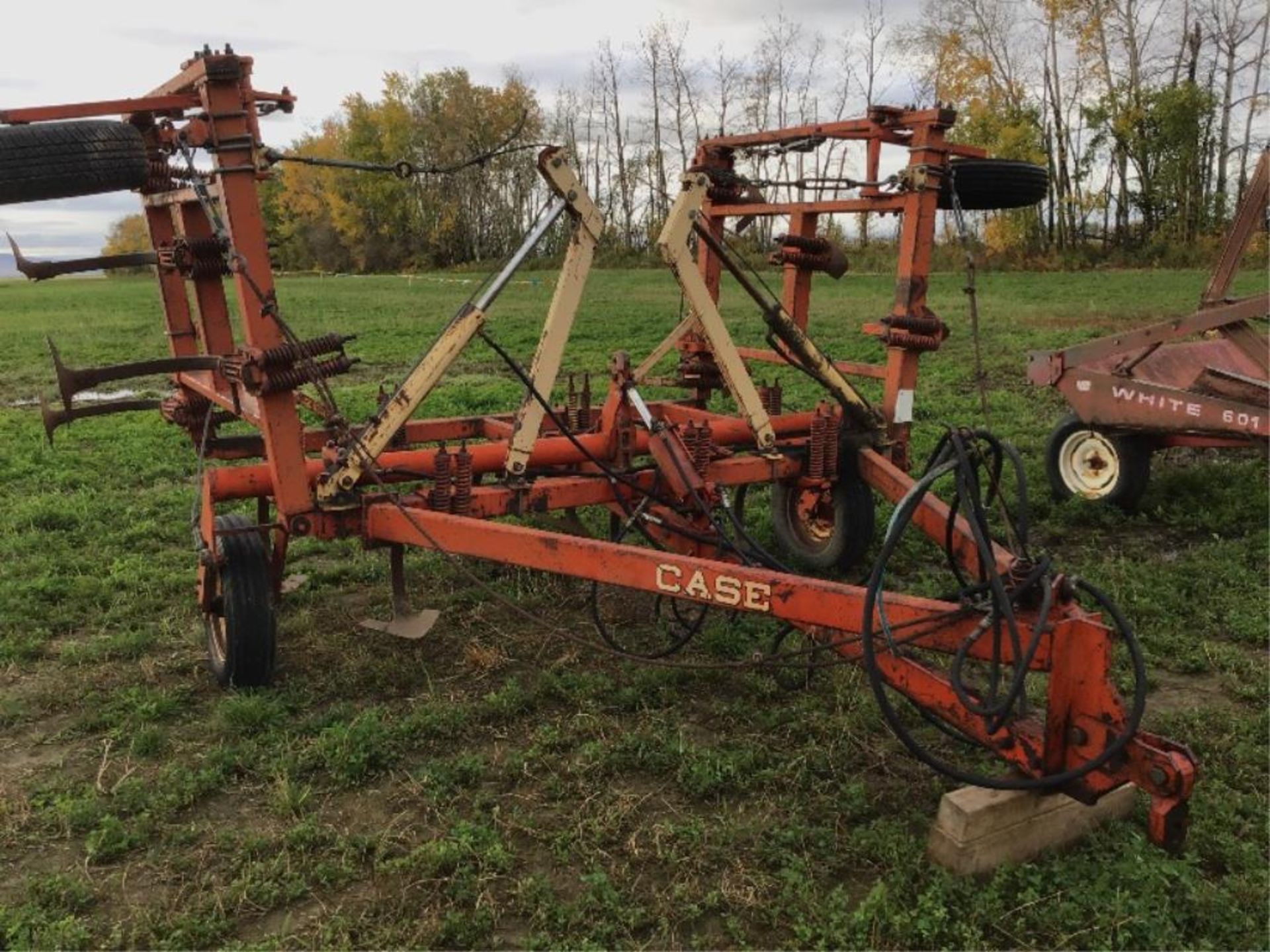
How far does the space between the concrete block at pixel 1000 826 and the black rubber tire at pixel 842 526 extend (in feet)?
8.77

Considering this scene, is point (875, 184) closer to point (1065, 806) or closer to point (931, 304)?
point (1065, 806)

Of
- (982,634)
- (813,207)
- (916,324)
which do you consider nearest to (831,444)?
(916,324)

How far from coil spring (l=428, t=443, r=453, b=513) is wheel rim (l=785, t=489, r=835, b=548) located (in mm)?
2507

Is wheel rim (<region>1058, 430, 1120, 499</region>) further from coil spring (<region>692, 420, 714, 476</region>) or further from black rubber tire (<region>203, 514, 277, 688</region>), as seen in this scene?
black rubber tire (<region>203, 514, 277, 688</region>)

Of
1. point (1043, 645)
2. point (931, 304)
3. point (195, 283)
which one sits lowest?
point (931, 304)

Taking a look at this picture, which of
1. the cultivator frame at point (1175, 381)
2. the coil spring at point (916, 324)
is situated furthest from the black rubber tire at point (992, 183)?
the cultivator frame at point (1175, 381)

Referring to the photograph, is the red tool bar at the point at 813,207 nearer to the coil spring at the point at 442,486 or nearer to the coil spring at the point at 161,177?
the coil spring at the point at 442,486

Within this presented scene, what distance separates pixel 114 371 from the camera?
15.5ft

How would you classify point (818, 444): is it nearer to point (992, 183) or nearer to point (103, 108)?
point (992, 183)

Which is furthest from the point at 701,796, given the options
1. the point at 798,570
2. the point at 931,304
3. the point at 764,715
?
the point at 931,304

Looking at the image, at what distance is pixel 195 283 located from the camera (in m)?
5.57

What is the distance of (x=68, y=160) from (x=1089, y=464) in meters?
6.53

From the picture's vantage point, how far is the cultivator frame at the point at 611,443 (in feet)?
11.3

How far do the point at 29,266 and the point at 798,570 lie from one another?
4.40 meters
